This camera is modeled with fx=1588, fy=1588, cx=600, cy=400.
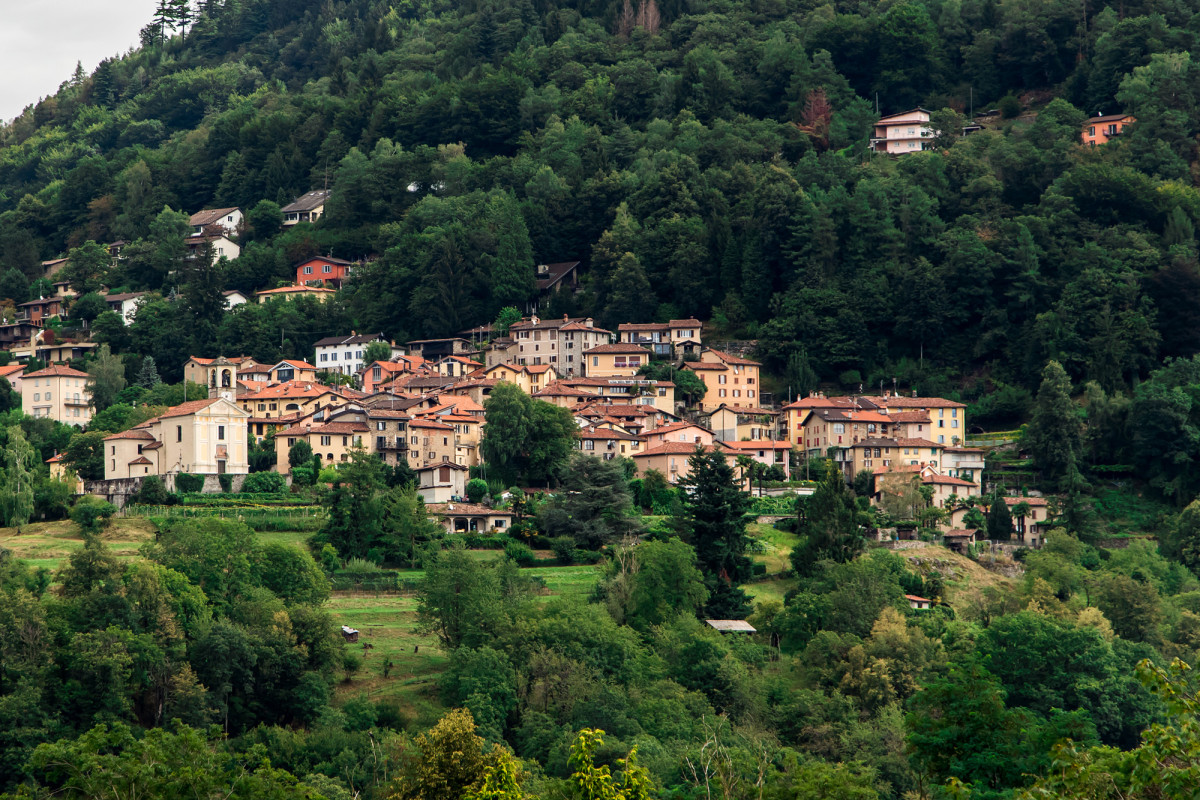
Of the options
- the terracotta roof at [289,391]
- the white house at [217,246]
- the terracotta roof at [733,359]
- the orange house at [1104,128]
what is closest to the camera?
the terracotta roof at [289,391]

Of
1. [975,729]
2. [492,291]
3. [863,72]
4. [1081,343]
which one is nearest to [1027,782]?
[975,729]

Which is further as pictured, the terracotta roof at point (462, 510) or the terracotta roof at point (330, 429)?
the terracotta roof at point (330, 429)

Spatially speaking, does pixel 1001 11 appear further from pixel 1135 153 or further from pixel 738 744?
pixel 738 744

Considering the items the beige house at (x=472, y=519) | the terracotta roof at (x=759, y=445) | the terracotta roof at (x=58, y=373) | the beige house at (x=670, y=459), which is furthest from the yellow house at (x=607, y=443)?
the terracotta roof at (x=58, y=373)

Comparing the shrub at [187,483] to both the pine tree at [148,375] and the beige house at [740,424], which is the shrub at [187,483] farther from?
the beige house at [740,424]

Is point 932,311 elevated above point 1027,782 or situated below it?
above

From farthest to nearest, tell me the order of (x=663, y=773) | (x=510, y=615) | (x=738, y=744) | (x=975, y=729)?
(x=510, y=615), (x=738, y=744), (x=663, y=773), (x=975, y=729)

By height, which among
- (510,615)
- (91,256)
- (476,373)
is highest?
(91,256)
